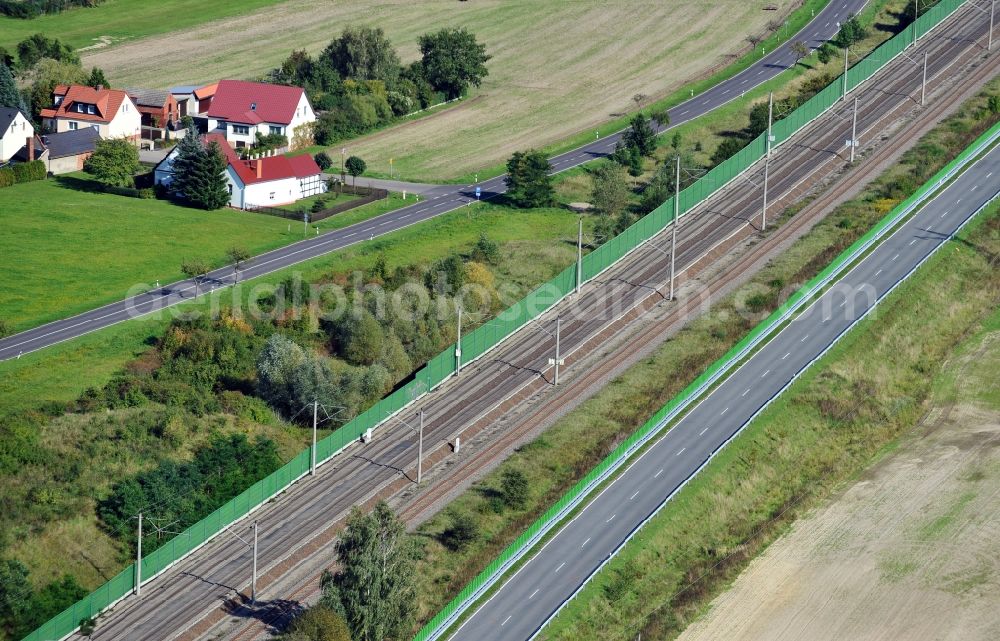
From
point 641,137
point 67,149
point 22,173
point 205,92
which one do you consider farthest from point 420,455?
point 205,92

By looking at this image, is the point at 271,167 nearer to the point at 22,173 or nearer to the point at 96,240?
the point at 96,240

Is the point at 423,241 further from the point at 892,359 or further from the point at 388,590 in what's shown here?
the point at 388,590

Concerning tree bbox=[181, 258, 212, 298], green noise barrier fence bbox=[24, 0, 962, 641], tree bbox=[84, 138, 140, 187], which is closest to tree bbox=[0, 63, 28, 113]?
tree bbox=[84, 138, 140, 187]

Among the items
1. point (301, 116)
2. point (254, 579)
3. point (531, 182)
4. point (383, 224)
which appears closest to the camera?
point (254, 579)

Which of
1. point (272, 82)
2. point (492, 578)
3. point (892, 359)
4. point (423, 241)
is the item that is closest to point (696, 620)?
point (492, 578)

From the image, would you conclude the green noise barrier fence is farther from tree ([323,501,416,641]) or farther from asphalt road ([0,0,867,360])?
asphalt road ([0,0,867,360])

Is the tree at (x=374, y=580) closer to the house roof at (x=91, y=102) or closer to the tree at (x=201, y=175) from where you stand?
the tree at (x=201, y=175)

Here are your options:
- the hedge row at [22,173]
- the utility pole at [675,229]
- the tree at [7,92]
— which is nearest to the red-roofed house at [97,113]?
the tree at [7,92]
